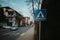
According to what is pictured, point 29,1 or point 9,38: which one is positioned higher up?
point 29,1

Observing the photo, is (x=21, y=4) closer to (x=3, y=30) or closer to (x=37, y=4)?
(x=37, y=4)

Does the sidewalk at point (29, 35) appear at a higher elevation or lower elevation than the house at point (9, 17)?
lower

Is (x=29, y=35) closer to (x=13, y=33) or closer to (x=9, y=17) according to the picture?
(x=13, y=33)

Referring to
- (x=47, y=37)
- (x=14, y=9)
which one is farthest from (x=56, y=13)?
(x=14, y=9)

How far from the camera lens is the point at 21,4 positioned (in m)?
10.3

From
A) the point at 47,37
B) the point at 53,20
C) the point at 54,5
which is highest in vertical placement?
the point at 54,5

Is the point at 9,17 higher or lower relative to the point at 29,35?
higher

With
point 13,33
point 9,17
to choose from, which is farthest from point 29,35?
point 9,17

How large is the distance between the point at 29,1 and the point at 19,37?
163 centimetres

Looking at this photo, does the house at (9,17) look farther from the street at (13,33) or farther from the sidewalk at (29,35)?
the sidewalk at (29,35)

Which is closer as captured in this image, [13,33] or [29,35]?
[29,35]

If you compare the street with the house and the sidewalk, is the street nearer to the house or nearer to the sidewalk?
the sidewalk

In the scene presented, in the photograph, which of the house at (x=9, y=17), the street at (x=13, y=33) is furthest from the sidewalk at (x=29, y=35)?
the house at (x=9, y=17)

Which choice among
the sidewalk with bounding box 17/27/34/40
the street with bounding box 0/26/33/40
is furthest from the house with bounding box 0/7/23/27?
the sidewalk with bounding box 17/27/34/40
